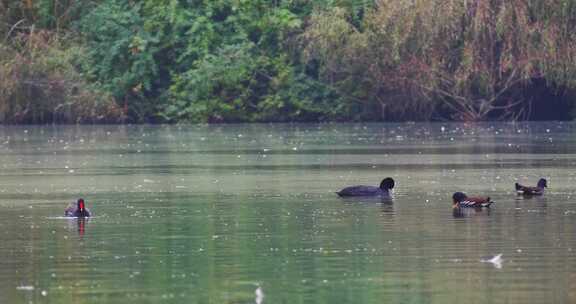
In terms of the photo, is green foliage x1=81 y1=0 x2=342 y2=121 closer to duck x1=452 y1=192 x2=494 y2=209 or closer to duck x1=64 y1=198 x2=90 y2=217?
duck x1=452 y1=192 x2=494 y2=209

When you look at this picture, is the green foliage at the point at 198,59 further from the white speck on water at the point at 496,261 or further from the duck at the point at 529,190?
the white speck on water at the point at 496,261

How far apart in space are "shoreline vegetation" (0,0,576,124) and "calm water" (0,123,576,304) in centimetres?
1425

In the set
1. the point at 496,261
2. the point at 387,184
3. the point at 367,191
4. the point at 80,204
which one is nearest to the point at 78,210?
the point at 80,204

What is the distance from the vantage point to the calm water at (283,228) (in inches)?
549

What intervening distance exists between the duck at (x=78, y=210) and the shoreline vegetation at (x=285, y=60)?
32.4 metres

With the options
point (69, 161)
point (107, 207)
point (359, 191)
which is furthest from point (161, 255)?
point (69, 161)

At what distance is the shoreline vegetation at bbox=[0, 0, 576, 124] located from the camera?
52.2m

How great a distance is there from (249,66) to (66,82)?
6195 millimetres

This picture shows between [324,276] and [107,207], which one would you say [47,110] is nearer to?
[107,207]

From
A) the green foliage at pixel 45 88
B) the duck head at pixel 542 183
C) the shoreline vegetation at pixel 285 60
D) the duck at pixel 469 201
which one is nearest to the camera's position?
the duck at pixel 469 201

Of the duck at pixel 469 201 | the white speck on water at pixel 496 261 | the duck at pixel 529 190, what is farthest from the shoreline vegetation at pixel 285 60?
the white speck on water at pixel 496 261

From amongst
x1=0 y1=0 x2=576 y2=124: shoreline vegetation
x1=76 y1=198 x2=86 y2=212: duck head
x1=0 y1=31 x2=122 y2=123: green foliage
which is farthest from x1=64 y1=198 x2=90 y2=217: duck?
x1=0 y1=31 x2=122 y2=123: green foliage

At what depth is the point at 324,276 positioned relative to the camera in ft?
47.9

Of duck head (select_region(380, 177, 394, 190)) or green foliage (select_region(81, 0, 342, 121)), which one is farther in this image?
green foliage (select_region(81, 0, 342, 121))
